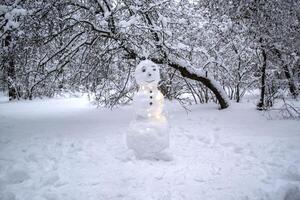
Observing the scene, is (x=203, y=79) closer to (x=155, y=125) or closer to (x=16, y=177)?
(x=155, y=125)

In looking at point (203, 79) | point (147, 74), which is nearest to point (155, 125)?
point (147, 74)

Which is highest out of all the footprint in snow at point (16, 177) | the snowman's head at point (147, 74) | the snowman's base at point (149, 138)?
the snowman's head at point (147, 74)

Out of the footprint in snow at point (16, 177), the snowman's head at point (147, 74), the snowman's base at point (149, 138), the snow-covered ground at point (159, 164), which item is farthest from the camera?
the snowman's head at point (147, 74)

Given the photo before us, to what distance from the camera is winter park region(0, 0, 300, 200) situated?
403cm

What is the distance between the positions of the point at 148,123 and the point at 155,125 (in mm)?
128

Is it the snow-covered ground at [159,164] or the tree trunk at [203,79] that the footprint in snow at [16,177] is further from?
the tree trunk at [203,79]

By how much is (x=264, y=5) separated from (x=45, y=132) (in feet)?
20.9

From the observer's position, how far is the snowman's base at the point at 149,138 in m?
4.77

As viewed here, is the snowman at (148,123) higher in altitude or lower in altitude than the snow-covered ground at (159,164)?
higher

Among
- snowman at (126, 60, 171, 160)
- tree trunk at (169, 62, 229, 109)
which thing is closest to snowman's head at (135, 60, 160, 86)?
snowman at (126, 60, 171, 160)

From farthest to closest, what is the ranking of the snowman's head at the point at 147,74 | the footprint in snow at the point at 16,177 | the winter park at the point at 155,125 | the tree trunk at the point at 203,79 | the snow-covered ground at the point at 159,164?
the tree trunk at the point at 203,79, the snowman's head at the point at 147,74, the footprint in snow at the point at 16,177, the winter park at the point at 155,125, the snow-covered ground at the point at 159,164

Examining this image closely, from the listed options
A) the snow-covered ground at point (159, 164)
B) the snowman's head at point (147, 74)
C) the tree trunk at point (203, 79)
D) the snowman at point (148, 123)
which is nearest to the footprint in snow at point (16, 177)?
the snow-covered ground at point (159, 164)

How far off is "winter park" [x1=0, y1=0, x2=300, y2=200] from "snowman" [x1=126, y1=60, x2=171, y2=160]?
18 millimetres

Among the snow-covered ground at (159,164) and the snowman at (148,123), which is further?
the snowman at (148,123)
